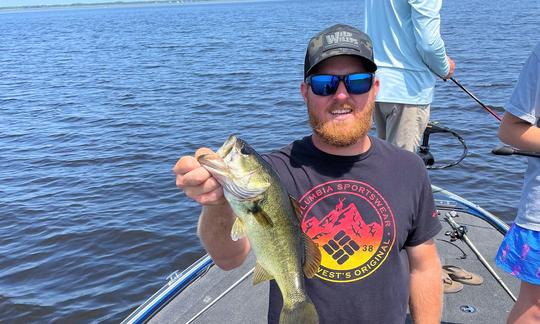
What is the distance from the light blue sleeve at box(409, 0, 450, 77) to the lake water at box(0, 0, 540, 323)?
478 cm

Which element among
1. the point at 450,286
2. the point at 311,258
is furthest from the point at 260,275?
the point at 450,286

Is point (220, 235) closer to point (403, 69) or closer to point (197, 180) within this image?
point (197, 180)

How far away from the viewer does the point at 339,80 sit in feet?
7.55

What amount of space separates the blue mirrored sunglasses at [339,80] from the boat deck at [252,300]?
6.46ft

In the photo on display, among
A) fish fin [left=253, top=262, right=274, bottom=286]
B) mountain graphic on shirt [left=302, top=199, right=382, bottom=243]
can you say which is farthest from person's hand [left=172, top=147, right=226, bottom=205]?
mountain graphic on shirt [left=302, top=199, right=382, bottom=243]

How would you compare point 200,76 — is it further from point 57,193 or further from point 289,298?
point 289,298

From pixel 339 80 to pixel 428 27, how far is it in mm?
2086

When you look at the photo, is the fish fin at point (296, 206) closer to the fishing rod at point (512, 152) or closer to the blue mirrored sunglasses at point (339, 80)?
the blue mirrored sunglasses at point (339, 80)

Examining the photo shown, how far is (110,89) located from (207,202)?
60.9 ft

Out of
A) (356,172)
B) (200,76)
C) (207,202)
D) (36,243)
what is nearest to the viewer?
(207,202)

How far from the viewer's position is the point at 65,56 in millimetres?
30000

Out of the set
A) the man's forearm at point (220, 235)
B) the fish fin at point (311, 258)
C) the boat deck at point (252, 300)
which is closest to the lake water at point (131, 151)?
the boat deck at point (252, 300)

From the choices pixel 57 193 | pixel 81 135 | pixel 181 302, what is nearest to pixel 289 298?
pixel 181 302

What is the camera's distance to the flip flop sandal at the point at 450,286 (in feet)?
13.3
